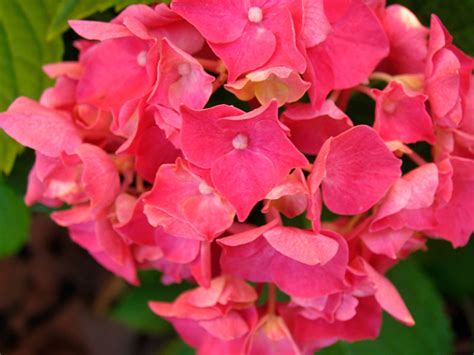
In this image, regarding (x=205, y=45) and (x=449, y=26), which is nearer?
(x=205, y=45)

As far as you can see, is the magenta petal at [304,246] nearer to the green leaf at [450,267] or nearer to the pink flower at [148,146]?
the pink flower at [148,146]

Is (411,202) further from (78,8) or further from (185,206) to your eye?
(78,8)

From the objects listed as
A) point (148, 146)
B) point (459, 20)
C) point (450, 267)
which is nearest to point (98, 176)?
point (148, 146)

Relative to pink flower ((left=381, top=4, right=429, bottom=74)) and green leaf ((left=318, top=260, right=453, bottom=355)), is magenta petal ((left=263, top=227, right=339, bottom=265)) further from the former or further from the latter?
green leaf ((left=318, top=260, right=453, bottom=355))

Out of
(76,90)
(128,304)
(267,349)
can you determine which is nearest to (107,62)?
(76,90)

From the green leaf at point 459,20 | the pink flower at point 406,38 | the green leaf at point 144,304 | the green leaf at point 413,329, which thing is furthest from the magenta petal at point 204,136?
the green leaf at point 144,304

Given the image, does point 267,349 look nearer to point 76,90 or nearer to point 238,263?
point 238,263
